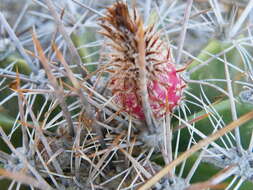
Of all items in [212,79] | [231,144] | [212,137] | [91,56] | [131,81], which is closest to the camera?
[212,137]

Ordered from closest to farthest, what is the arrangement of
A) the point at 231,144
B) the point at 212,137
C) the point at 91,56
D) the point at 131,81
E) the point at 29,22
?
the point at 212,137
the point at 131,81
the point at 231,144
the point at 91,56
the point at 29,22

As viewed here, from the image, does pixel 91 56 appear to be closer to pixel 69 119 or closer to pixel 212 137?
pixel 69 119

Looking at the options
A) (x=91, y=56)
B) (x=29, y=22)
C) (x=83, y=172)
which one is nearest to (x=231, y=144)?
(x=83, y=172)

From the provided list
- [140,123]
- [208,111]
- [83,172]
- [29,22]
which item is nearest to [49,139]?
[83,172]

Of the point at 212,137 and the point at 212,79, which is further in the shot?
the point at 212,79

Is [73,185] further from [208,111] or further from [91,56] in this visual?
[91,56]

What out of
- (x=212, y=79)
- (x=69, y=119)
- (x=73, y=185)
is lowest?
(x=73, y=185)

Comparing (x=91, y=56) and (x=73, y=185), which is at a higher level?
(x=91, y=56)
